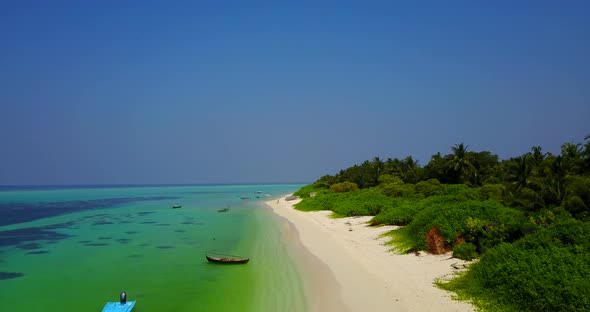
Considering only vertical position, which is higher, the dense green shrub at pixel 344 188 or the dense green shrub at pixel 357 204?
the dense green shrub at pixel 344 188

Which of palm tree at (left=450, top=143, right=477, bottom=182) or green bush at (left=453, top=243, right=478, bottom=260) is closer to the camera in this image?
green bush at (left=453, top=243, right=478, bottom=260)

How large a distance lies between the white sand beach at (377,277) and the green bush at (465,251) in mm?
482

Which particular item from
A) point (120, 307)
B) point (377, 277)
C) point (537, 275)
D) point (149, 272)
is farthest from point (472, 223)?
point (149, 272)

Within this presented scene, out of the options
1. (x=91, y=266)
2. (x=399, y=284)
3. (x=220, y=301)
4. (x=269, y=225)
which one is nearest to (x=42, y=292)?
(x=91, y=266)

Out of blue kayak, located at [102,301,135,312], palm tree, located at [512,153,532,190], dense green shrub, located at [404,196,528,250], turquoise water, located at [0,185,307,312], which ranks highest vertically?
palm tree, located at [512,153,532,190]

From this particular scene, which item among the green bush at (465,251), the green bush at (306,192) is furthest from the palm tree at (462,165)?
the green bush at (465,251)

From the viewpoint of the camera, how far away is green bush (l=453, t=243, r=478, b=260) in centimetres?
2069

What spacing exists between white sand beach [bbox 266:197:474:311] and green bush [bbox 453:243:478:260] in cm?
48

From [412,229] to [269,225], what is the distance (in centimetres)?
2477

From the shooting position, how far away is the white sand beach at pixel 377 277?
613 inches

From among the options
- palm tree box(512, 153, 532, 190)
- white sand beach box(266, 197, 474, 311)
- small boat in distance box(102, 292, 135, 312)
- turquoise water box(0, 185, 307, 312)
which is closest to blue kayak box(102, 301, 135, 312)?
small boat in distance box(102, 292, 135, 312)

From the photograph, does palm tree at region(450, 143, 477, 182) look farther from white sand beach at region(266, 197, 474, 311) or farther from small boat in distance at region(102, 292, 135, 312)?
small boat in distance at region(102, 292, 135, 312)

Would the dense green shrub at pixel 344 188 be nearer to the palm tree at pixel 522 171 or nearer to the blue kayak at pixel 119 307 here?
the palm tree at pixel 522 171

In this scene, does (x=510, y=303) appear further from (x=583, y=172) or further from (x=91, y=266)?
(x=583, y=172)
